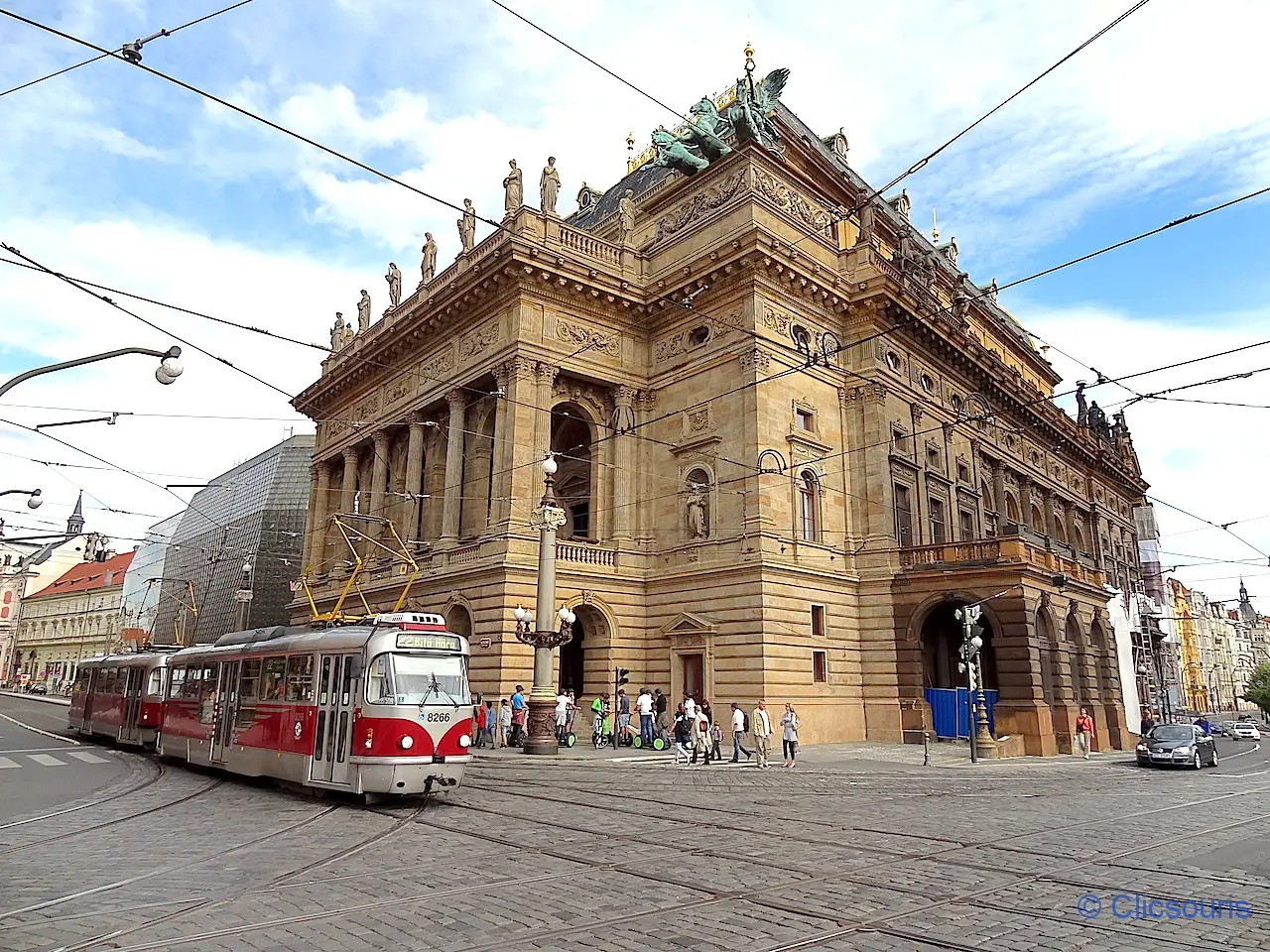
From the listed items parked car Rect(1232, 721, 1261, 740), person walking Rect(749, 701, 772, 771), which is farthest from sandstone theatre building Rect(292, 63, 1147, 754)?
parked car Rect(1232, 721, 1261, 740)

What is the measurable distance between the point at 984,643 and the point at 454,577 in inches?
802

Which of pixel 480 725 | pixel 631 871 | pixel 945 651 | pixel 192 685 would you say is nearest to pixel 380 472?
pixel 480 725

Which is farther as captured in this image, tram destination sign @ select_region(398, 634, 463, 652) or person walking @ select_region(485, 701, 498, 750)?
person walking @ select_region(485, 701, 498, 750)

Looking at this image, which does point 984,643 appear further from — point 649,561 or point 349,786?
point 349,786

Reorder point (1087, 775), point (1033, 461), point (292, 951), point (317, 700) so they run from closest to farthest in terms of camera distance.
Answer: point (292, 951) → point (317, 700) → point (1087, 775) → point (1033, 461)

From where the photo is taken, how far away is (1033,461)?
51125mm

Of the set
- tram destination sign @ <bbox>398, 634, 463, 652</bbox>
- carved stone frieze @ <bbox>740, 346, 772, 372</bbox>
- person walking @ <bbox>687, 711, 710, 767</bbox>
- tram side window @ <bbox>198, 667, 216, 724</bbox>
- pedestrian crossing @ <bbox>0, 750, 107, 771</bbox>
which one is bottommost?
pedestrian crossing @ <bbox>0, 750, 107, 771</bbox>

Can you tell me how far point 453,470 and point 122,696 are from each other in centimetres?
1393

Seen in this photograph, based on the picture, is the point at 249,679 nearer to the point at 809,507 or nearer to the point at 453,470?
the point at 453,470

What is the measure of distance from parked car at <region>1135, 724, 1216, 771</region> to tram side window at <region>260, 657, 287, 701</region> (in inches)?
1012

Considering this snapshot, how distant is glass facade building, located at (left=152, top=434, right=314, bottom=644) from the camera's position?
68438mm

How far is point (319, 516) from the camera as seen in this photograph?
159 ft

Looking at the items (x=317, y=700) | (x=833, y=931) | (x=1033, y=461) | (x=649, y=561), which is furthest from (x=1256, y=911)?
(x=1033, y=461)

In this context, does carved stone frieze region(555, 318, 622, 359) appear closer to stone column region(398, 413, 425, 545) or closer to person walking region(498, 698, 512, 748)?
stone column region(398, 413, 425, 545)
